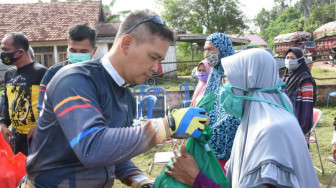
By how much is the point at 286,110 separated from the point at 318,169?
364 cm

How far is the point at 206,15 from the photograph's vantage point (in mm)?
27484

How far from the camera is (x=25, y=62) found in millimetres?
3479

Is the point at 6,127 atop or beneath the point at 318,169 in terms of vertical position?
atop

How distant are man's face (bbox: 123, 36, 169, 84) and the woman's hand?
1.98 ft

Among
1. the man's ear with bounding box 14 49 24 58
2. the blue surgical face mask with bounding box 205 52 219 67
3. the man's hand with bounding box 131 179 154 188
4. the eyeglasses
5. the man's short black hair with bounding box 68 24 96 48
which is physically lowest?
the man's hand with bounding box 131 179 154 188

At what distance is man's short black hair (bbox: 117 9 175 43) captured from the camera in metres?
1.49

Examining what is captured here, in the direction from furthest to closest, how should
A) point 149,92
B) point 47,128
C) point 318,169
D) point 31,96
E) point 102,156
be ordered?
point 149,92 < point 318,169 < point 31,96 < point 47,128 < point 102,156

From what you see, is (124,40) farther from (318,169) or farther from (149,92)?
(149,92)

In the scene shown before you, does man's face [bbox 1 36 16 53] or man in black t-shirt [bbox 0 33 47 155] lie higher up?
man's face [bbox 1 36 16 53]

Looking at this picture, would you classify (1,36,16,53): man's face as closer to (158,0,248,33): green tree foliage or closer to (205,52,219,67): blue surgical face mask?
(205,52,219,67): blue surgical face mask

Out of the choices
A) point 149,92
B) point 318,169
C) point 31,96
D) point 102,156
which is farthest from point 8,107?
point 149,92

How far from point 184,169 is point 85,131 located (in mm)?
834

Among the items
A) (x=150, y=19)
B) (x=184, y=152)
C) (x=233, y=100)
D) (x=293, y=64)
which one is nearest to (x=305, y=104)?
(x=293, y=64)

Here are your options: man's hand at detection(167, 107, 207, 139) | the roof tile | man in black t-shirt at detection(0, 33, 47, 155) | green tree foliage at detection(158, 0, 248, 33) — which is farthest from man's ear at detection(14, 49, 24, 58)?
green tree foliage at detection(158, 0, 248, 33)
